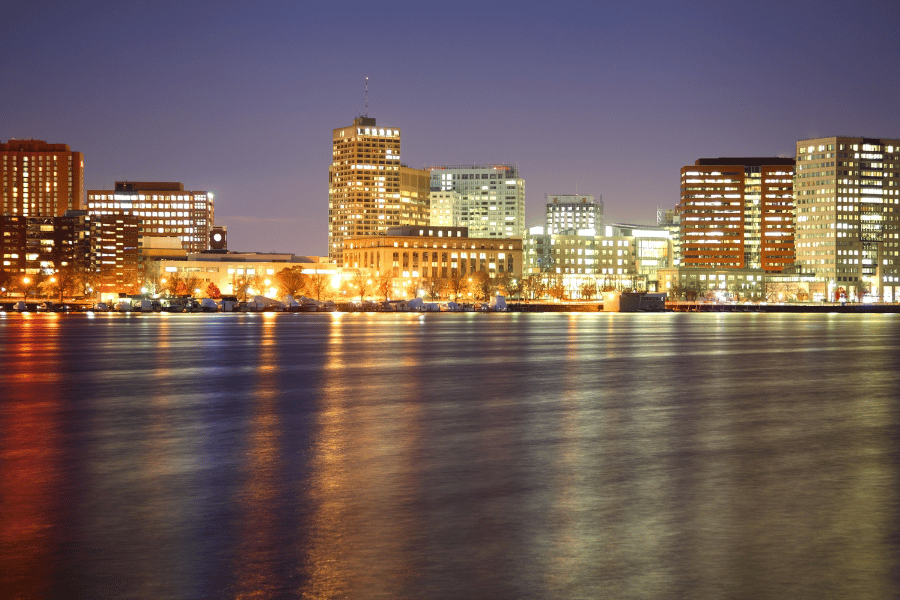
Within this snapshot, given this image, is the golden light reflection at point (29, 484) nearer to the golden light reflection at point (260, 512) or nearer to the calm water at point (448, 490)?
the calm water at point (448, 490)

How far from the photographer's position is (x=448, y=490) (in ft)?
46.3

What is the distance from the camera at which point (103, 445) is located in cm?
1819

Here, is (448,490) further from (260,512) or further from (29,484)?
(29,484)

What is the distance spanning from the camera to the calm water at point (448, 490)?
9.95m

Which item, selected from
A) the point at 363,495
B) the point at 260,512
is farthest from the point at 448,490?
the point at 260,512

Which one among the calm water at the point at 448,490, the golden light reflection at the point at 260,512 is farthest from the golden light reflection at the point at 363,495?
the golden light reflection at the point at 260,512

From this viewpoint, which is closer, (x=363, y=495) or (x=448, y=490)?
(x=363, y=495)

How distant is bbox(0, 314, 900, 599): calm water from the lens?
9945 millimetres

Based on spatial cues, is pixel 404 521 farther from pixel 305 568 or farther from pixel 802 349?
pixel 802 349

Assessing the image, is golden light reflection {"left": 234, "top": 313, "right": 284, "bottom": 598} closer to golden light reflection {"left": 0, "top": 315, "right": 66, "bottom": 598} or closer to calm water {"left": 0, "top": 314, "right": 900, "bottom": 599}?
calm water {"left": 0, "top": 314, "right": 900, "bottom": 599}

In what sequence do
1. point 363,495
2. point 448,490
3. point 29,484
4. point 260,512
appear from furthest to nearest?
point 29,484, point 448,490, point 363,495, point 260,512

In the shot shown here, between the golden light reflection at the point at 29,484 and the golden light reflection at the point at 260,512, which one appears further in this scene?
the golden light reflection at the point at 29,484

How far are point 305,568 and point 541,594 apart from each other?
2627 mm

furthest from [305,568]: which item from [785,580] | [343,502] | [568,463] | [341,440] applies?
[341,440]
